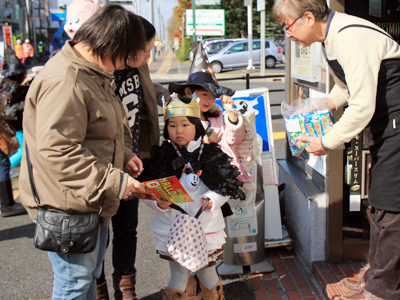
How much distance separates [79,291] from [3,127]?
3309 millimetres

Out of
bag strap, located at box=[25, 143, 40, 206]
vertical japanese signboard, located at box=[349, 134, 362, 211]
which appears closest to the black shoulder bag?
bag strap, located at box=[25, 143, 40, 206]

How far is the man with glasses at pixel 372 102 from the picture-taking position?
6.22ft

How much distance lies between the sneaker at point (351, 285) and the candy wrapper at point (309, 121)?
99 centimetres

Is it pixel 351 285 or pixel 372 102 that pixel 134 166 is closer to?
pixel 372 102

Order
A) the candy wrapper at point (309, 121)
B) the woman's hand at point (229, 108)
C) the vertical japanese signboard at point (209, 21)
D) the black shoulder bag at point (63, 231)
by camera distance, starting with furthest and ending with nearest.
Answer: the vertical japanese signboard at point (209, 21) < the woman's hand at point (229, 108) < the candy wrapper at point (309, 121) < the black shoulder bag at point (63, 231)

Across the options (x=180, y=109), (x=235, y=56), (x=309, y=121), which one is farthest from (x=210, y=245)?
(x=235, y=56)

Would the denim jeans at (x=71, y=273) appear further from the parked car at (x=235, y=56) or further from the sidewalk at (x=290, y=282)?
the parked car at (x=235, y=56)

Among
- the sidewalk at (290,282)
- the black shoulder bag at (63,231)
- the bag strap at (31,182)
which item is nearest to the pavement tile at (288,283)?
the sidewalk at (290,282)

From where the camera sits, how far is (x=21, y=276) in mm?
3312

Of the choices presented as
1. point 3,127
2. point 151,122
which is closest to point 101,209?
point 151,122

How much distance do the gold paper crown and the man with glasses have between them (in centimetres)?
69

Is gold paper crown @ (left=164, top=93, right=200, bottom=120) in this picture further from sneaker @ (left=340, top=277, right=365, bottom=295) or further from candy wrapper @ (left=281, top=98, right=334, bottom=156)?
sneaker @ (left=340, top=277, right=365, bottom=295)

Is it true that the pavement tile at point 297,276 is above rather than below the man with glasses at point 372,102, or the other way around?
below

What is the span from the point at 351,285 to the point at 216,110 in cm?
151
